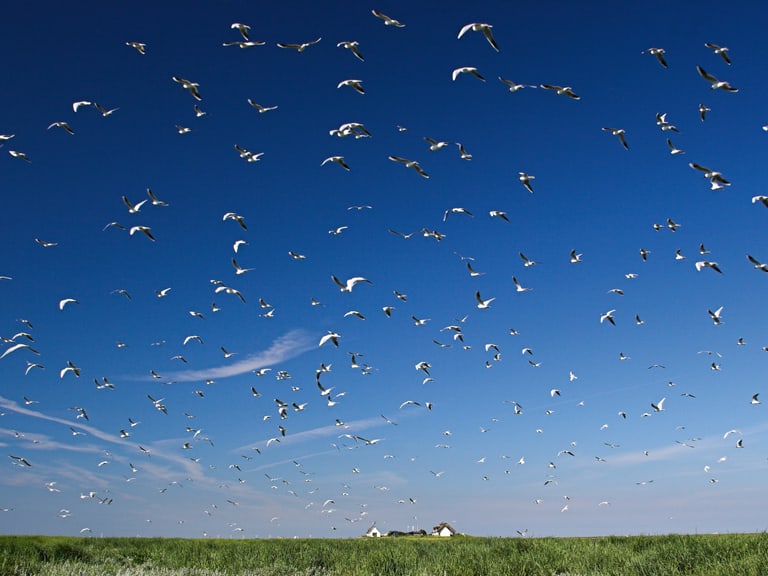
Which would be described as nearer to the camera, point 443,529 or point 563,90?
point 563,90

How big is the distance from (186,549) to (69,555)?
198 inches

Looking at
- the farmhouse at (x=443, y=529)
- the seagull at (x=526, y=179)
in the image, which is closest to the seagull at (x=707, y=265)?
the seagull at (x=526, y=179)

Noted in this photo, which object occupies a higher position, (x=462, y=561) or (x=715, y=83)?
(x=715, y=83)

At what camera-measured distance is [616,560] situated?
15594mm

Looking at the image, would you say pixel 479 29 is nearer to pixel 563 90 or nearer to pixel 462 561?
pixel 563 90

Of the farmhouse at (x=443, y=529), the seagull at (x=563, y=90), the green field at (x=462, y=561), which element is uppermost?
the seagull at (x=563, y=90)

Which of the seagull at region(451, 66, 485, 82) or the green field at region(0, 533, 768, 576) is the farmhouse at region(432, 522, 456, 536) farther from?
the seagull at region(451, 66, 485, 82)

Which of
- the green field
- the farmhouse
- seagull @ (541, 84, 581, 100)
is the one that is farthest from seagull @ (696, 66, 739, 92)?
the farmhouse

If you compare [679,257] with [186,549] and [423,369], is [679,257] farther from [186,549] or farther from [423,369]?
[186,549]

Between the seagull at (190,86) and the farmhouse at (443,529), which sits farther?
the farmhouse at (443,529)

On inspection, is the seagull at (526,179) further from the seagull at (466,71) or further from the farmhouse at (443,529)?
the farmhouse at (443,529)

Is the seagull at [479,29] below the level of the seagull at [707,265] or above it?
above

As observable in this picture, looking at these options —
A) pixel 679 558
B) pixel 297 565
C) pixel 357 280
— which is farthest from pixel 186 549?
pixel 679 558

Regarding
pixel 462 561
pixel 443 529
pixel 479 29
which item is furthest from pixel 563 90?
pixel 443 529
